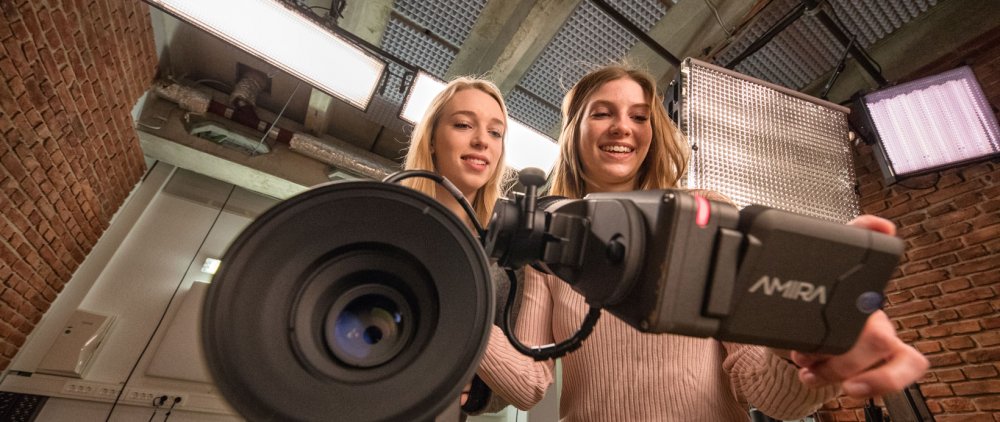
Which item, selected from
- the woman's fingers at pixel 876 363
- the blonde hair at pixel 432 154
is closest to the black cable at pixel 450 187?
the woman's fingers at pixel 876 363

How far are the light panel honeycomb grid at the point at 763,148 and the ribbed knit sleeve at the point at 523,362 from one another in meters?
0.96

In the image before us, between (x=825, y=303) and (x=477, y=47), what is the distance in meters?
2.46

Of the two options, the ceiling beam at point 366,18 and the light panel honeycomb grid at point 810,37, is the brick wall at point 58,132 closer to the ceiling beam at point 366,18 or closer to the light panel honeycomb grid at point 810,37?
the ceiling beam at point 366,18

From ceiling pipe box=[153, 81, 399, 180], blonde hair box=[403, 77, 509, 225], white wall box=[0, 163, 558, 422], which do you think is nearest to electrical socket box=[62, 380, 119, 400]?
white wall box=[0, 163, 558, 422]

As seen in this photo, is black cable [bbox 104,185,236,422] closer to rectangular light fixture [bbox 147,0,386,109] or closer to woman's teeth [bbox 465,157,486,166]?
rectangular light fixture [bbox 147,0,386,109]

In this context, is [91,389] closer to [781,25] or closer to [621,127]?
[621,127]

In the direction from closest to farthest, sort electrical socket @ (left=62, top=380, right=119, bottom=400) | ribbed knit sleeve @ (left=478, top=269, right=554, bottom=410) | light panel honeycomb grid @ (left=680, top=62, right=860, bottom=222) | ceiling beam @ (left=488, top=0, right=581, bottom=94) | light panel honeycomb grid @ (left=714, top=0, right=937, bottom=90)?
ribbed knit sleeve @ (left=478, top=269, right=554, bottom=410)
light panel honeycomb grid @ (left=680, top=62, right=860, bottom=222)
ceiling beam @ (left=488, top=0, right=581, bottom=94)
light panel honeycomb grid @ (left=714, top=0, right=937, bottom=90)
electrical socket @ (left=62, top=380, right=119, bottom=400)

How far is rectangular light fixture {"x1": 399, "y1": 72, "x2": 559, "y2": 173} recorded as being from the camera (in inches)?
83.3

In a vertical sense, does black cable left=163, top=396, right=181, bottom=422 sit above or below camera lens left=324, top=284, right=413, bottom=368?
above

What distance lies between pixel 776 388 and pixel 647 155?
2.05 ft

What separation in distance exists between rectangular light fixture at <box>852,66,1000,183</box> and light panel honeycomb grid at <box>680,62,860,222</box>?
0.51 metres

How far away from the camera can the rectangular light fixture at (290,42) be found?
5.61ft

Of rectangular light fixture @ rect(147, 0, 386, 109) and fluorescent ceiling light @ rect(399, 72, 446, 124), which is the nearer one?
rectangular light fixture @ rect(147, 0, 386, 109)

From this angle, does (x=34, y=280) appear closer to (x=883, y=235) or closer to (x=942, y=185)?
(x=883, y=235)
